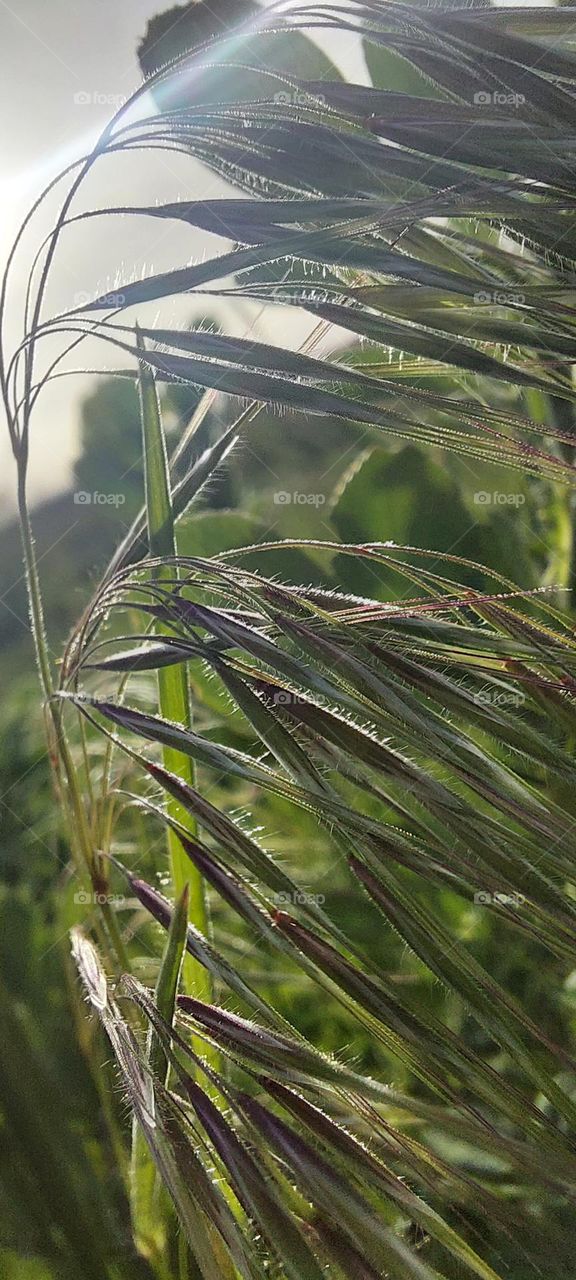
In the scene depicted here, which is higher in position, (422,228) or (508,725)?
(422,228)

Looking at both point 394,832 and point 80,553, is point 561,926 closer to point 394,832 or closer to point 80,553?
point 394,832

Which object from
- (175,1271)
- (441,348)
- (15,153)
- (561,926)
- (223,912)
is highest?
(15,153)

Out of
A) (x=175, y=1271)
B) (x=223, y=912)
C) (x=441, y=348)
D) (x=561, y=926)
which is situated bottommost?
(x=175, y=1271)

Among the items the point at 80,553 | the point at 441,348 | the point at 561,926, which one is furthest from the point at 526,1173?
the point at 80,553

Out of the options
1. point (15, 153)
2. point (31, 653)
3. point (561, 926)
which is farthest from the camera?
point (31, 653)

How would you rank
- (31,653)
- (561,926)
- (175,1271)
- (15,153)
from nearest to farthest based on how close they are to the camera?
(561,926)
(175,1271)
(15,153)
(31,653)

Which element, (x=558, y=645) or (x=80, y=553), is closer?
(x=558, y=645)

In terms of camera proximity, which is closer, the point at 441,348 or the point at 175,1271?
the point at 441,348

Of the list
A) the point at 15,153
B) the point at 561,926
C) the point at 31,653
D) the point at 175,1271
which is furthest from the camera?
the point at 31,653

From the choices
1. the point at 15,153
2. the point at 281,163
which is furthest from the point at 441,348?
the point at 15,153

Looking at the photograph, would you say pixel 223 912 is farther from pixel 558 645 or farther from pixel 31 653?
pixel 558 645
